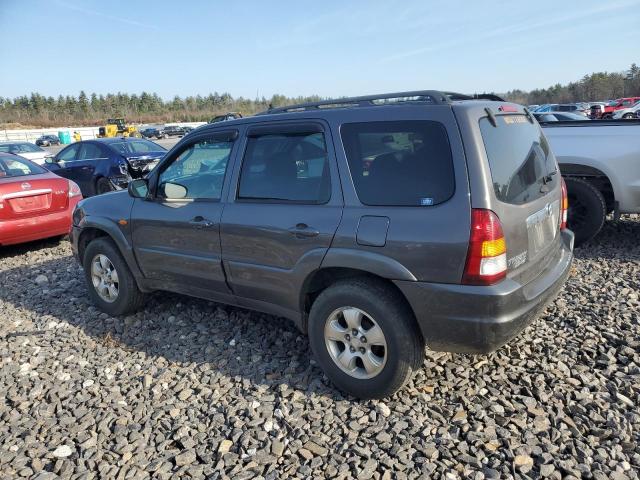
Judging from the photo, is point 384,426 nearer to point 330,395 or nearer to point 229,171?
point 330,395

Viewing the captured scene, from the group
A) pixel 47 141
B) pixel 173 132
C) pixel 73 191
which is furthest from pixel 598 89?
pixel 73 191

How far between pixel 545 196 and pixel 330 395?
1.92 metres

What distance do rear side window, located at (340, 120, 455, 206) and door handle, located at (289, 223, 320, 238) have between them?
373mm

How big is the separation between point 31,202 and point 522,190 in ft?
21.2

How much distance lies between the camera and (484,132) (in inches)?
109

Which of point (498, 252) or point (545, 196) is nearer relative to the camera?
point (498, 252)

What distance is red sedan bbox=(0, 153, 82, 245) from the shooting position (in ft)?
21.6

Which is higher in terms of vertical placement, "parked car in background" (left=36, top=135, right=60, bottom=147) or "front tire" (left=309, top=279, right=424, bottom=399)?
"front tire" (left=309, top=279, right=424, bottom=399)

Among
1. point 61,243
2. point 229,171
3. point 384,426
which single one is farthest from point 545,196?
point 61,243

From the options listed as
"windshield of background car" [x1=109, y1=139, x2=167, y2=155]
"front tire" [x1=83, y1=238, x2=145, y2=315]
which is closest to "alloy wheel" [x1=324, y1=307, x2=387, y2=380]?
"front tire" [x1=83, y1=238, x2=145, y2=315]

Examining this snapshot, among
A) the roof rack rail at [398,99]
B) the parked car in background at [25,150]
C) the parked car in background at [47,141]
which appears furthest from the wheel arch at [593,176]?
the parked car in background at [47,141]

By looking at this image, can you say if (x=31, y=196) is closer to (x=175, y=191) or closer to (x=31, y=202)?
(x=31, y=202)

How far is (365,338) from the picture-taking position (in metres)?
3.03

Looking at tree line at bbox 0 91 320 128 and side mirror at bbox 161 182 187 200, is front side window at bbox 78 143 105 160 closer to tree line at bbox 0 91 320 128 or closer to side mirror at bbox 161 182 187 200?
side mirror at bbox 161 182 187 200
